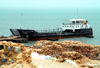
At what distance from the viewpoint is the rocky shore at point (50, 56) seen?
39.4 ft

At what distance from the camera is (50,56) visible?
16938 mm

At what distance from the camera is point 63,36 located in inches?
1841

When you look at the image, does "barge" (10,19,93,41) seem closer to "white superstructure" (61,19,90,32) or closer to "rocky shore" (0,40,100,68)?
"white superstructure" (61,19,90,32)

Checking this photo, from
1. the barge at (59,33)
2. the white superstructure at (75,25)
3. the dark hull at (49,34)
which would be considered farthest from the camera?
the white superstructure at (75,25)

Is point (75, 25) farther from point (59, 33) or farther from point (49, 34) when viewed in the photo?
point (49, 34)

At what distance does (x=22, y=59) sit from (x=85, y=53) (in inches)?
353

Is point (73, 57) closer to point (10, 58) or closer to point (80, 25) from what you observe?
point (10, 58)

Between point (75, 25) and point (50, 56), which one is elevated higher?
point (75, 25)

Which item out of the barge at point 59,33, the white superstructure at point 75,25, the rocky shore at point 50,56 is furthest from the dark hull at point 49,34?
the rocky shore at point 50,56

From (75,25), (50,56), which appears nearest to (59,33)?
(75,25)

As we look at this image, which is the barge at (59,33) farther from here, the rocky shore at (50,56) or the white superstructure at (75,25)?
the rocky shore at (50,56)

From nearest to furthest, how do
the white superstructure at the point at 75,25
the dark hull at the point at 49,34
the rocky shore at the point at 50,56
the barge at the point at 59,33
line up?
1. the rocky shore at the point at 50,56
2. the dark hull at the point at 49,34
3. the barge at the point at 59,33
4. the white superstructure at the point at 75,25

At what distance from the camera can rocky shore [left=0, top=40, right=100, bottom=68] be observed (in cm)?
1200

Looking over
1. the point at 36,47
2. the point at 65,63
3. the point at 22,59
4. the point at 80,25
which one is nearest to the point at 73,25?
the point at 80,25
